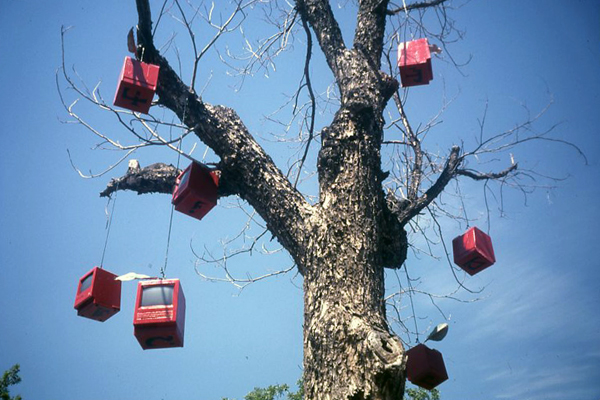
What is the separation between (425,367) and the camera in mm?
2699

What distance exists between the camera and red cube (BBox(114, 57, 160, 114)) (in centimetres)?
251

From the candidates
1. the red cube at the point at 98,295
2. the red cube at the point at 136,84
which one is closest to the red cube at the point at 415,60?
the red cube at the point at 136,84

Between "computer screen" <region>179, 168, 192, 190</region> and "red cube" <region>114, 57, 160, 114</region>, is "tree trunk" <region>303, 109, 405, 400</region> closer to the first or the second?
"computer screen" <region>179, 168, 192, 190</region>

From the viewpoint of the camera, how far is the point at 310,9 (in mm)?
3162

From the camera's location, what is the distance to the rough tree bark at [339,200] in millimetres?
1792

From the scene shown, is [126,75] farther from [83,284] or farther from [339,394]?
[339,394]

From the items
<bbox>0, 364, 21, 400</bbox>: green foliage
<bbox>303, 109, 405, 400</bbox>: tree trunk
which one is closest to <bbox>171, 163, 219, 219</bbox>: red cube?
<bbox>303, 109, 405, 400</bbox>: tree trunk

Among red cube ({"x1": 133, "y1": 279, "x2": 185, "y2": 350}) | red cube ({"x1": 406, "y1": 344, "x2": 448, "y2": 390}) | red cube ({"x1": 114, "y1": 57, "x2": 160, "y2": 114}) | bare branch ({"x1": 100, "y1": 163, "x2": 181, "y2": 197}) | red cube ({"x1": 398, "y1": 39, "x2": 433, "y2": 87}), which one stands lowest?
red cube ({"x1": 406, "y1": 344, "x2": 448, "y2": 390})

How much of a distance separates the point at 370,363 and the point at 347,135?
3.81ft

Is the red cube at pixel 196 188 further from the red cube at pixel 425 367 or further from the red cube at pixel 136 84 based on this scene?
the red cube at pixel 425 367

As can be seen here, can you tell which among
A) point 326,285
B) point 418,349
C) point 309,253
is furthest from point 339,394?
point 418,349

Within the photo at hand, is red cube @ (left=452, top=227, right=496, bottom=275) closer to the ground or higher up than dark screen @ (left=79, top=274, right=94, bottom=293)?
higher up

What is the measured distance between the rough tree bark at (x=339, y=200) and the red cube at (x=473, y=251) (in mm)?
391

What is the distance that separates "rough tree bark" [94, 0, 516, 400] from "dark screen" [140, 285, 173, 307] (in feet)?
2.02
